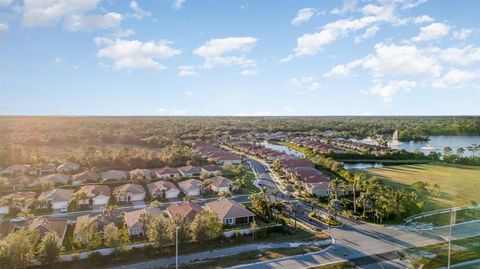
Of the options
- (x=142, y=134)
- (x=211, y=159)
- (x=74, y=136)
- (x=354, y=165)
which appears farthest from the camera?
(x=142, y=134)

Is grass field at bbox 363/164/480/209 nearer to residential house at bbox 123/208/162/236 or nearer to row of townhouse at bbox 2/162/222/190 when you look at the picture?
row of townhouse at bbox 2/162/222/190

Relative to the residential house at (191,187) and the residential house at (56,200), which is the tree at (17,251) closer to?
the residential house at (56,200)

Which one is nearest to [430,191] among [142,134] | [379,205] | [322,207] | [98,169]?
[379,205]

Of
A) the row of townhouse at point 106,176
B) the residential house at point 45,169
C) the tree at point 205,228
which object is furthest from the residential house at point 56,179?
the tree at point 205,228

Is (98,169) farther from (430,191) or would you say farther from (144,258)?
(430,191)

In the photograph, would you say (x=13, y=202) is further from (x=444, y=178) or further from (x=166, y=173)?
(x=444, y=178)

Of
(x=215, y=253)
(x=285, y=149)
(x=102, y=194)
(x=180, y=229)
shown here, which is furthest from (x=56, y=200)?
(x=285, y=149)

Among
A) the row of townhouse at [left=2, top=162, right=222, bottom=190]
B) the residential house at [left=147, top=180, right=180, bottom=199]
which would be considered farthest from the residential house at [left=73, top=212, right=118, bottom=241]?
the row of townhouse at [left=2, top=162, right=222, bottom=190]
